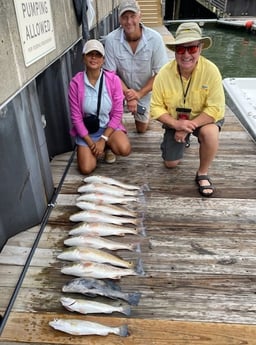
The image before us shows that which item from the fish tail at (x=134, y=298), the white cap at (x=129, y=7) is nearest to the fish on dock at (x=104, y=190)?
the fish tail at (x=134, y=298)

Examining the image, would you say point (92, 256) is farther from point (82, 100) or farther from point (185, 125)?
point (82, 100)

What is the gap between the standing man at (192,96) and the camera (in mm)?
2834

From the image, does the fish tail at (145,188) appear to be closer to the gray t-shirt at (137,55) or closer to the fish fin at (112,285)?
the fish fin at (112,285)

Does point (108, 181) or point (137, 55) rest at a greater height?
point (137, 55)

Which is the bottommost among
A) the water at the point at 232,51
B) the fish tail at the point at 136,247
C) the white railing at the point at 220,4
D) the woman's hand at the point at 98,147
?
the water at the point at 232,51

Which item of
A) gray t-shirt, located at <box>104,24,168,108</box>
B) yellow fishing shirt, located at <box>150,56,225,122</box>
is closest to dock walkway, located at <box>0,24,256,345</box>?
yellow fishing shirt, located at <box>150,56,225,122</box>

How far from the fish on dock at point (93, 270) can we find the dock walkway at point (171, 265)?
7 cm

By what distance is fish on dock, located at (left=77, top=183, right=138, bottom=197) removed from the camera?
306cm

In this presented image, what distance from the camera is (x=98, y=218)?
272 cm

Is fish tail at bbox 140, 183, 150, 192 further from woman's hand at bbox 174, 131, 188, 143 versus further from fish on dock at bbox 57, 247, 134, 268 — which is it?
fish on dock at bbox 57, 247, 134, 268

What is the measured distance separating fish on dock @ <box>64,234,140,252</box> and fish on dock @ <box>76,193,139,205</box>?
0.48m

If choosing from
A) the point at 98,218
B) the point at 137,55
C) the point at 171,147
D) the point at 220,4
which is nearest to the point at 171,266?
the point at 98,218

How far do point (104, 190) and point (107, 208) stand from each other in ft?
0.89

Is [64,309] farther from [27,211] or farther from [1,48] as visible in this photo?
[1,48]
